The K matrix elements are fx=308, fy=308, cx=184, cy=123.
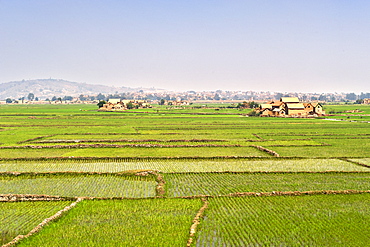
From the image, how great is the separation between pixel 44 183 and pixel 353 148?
23025 mm

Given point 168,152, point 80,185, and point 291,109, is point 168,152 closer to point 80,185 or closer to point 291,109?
point 80,185

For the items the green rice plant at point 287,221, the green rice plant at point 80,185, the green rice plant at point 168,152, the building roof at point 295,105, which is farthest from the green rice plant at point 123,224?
the building roof at point 295,105

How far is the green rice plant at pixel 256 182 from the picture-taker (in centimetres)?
1452

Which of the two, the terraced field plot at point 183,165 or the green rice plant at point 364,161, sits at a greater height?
the green rice plant at point 364,161

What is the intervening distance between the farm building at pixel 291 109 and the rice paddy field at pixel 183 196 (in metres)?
39.0

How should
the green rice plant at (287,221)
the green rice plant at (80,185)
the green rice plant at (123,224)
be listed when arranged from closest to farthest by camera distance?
the green rice plant at (123,224), the green rice plant at (287,221), the green rice plant at (80,185)

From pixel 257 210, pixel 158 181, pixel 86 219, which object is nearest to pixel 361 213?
pixel 257 210

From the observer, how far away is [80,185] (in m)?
15.2

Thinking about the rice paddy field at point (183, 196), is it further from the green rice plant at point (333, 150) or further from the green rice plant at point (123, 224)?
the green rice plant at point (333, 150)

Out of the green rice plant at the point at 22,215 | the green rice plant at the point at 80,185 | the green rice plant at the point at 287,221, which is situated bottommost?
the green rice plant at the point at 22,215

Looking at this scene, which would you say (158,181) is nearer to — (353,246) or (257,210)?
(257,210)

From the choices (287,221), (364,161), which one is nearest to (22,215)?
(287,221)

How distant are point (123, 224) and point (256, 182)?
7.58 meters

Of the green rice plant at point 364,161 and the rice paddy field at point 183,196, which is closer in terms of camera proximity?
the rice paddy field at point 183,196
